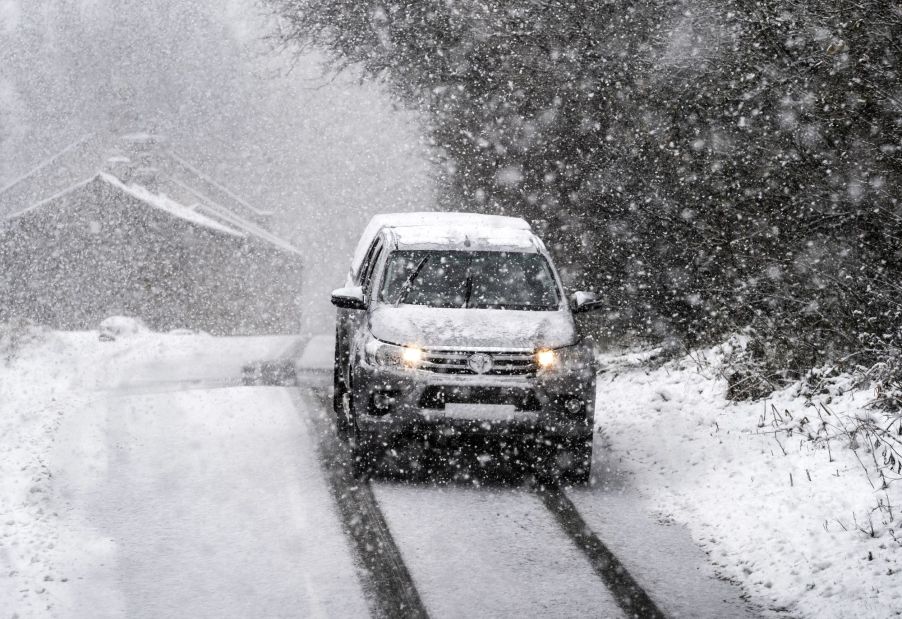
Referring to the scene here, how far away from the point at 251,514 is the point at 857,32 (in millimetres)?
6851

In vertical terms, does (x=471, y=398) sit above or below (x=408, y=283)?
below

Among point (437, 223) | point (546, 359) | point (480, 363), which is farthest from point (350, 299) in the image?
point (546, 359)

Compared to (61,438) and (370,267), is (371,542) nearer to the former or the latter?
(370,267)

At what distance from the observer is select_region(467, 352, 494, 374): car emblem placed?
777 centimetres

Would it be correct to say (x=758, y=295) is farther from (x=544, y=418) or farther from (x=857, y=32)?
(x=544, y=418)

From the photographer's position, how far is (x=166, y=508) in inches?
285

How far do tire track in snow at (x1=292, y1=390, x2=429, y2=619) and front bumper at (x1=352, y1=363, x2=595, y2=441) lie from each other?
53 cm

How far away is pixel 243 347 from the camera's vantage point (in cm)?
2014

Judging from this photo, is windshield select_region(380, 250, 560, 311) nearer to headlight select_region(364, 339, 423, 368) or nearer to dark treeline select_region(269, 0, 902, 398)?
headlight select_region(364, 339, 423, 368)

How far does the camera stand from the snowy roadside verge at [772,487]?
573 centimetres

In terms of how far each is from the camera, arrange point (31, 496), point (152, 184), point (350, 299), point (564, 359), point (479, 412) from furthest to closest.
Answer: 1. point (152, 184)
2. point (350, 299)
3. point (564, 359)
4. point (479, 412)
5. point (31, 496)

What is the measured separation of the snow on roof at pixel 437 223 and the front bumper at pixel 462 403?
2153 mm

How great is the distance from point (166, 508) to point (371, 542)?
1.72m

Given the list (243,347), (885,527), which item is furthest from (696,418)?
(243,347)
